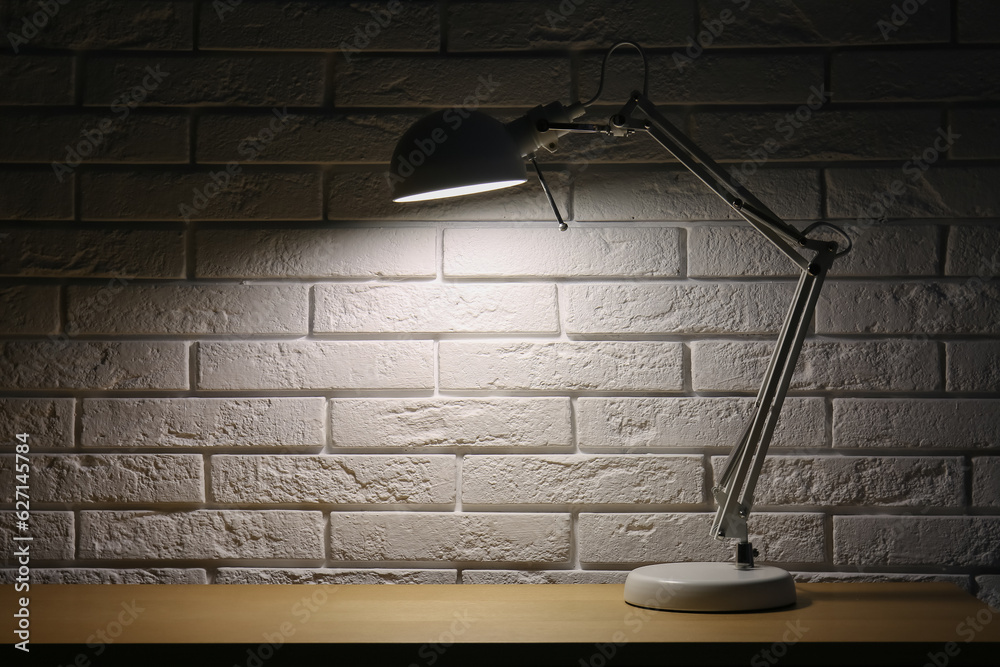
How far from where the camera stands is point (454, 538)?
1.25m

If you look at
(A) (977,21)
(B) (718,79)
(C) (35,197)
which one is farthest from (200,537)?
(A) (977,21)

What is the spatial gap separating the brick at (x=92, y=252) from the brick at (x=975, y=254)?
1228 millimetres

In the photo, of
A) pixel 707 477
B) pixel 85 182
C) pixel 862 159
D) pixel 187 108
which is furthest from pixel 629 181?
pixel 85 182

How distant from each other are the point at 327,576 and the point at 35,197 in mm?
773

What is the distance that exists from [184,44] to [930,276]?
1.26m

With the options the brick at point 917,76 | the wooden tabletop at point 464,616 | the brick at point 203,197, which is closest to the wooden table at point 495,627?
the wooden tabletop at point 464,616

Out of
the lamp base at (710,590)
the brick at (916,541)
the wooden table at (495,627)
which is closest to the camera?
the wooden table at (495,627)

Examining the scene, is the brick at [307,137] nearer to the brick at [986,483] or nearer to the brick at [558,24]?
the brick at [558,24]

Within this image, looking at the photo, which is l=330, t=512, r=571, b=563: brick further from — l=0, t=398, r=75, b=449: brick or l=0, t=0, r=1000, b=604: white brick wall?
l=0, t=398, r=75, b=449: brick

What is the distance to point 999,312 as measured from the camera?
125 centimetres

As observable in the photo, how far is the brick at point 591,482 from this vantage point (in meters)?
1.25

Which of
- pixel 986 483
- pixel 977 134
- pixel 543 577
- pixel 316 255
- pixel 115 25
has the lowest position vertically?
pixel 543 577

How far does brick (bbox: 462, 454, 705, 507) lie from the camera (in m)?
1.25

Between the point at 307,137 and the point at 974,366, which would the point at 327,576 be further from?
the point at 974,366
